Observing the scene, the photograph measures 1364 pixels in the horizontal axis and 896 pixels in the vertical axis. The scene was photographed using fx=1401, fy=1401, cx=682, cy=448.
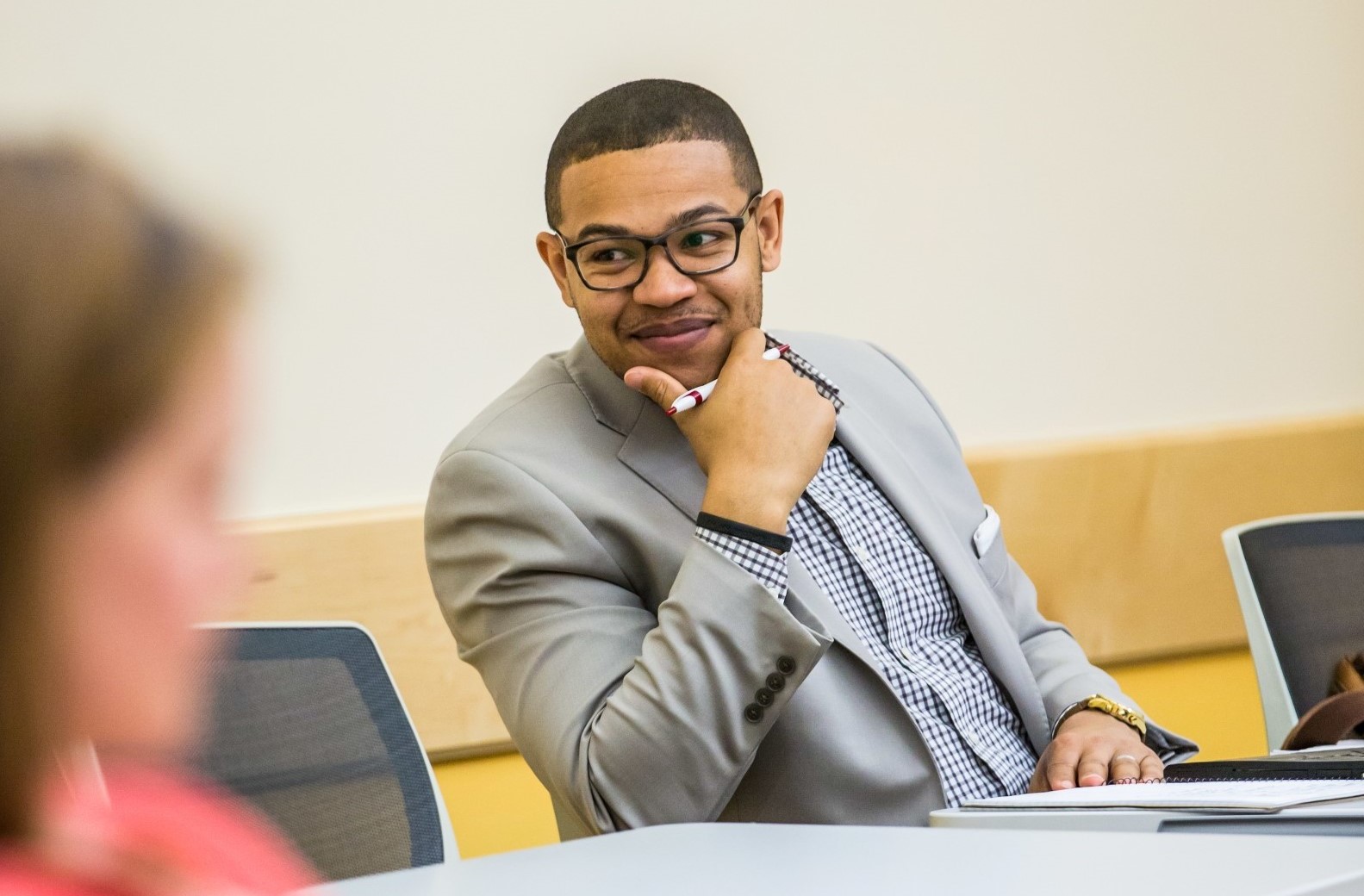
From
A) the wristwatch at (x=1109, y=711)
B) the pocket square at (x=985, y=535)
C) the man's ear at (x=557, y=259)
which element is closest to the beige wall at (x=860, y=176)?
the man's ear at (x=557, y=259)

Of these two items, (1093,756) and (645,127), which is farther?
(645,127)

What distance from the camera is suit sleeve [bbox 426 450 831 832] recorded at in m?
1.47

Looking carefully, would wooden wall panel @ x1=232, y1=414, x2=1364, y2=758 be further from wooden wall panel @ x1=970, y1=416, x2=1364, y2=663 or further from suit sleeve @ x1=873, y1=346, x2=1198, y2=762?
suit sleeve @ x1=873, y1=346, x2=1198, y2=762

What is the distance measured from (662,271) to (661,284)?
2 centimetres

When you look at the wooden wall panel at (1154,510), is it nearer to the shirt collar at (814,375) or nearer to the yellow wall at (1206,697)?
the yellow wall at (1206,697)

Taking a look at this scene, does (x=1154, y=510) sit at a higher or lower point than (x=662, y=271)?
lower

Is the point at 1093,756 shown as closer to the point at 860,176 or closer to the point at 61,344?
the point at 61,344

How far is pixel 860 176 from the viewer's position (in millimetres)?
2939

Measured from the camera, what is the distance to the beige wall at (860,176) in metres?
2.40

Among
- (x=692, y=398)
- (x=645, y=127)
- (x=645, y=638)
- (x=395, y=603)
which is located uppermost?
(x=645, y=127)

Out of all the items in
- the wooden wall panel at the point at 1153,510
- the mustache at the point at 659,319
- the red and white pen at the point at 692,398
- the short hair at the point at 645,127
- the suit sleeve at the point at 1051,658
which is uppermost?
the short hair at the point at 645,127

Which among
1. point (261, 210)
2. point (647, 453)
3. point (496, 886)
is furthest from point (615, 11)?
point (261, 210)

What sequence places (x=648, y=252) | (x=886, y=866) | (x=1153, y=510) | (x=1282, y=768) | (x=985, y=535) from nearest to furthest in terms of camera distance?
(x=886, y=866) → (x=1282, y=768) → (x=648, y=252) → (x=985, y=535) → (x=1153, y=510)

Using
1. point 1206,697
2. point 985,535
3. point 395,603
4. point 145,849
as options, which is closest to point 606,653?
point 985,535
